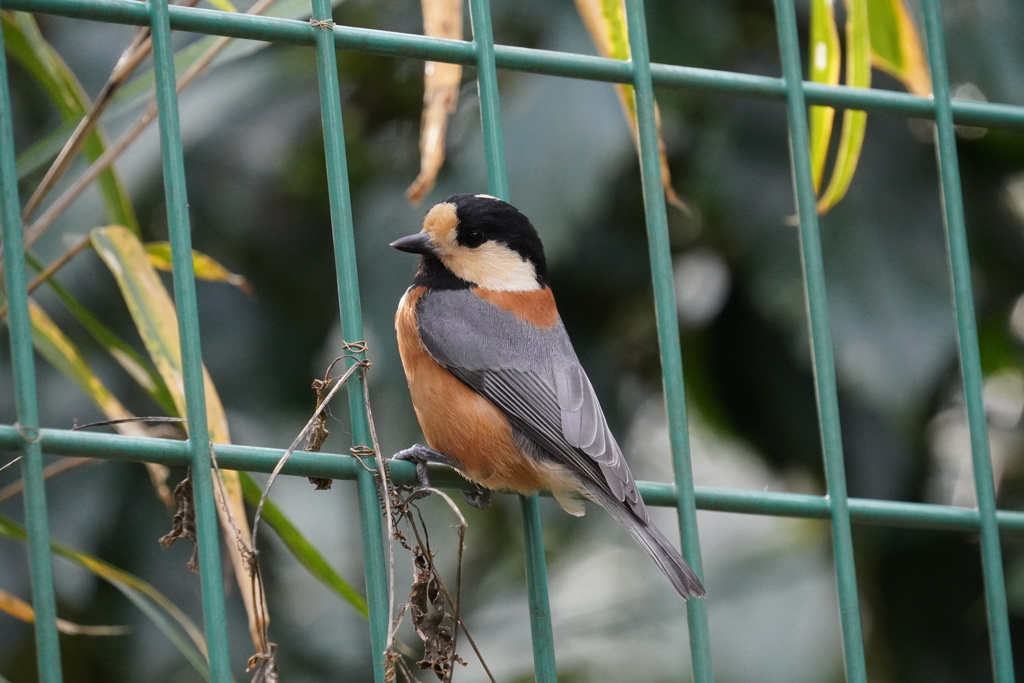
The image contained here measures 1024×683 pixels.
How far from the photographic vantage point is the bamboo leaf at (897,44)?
9.53 ft

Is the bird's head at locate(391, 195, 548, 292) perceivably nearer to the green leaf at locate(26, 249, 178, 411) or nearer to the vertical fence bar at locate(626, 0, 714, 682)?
the vertical fence bar at locate(626, 0, 714, 682)

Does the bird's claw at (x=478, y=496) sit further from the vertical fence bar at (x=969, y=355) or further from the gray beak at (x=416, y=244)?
the vertical fence bar at (x=969, y=355)

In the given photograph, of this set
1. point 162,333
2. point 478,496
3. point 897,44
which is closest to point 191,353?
point 162,333

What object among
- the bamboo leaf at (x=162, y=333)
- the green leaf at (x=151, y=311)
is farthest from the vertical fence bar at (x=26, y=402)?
the green leaf at (x=151, y=311)

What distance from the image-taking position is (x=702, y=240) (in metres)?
3.89

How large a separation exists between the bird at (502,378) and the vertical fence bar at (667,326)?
0.23 ft

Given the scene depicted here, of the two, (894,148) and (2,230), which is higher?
(894,148)

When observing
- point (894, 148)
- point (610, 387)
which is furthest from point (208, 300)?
point (894, 148)

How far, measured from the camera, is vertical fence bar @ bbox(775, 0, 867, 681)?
2.37 meters

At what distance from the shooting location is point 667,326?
2.31m

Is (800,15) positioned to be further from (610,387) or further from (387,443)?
(387,443)

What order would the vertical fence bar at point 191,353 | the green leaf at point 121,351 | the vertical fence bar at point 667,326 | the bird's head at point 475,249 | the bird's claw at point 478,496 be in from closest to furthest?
the vertical fence bar at point 191,353 → the vertical fence bar at point 667,326 → the green leaf at point 121,351 → the bird's claw at point 478,496 → the bird's head at point 475,249

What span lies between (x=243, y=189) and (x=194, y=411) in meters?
2.24

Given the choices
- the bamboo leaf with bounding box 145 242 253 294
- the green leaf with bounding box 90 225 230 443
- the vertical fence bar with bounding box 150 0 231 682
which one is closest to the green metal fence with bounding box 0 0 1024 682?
the vertical fence bar with bounding box 150 0 231 682
